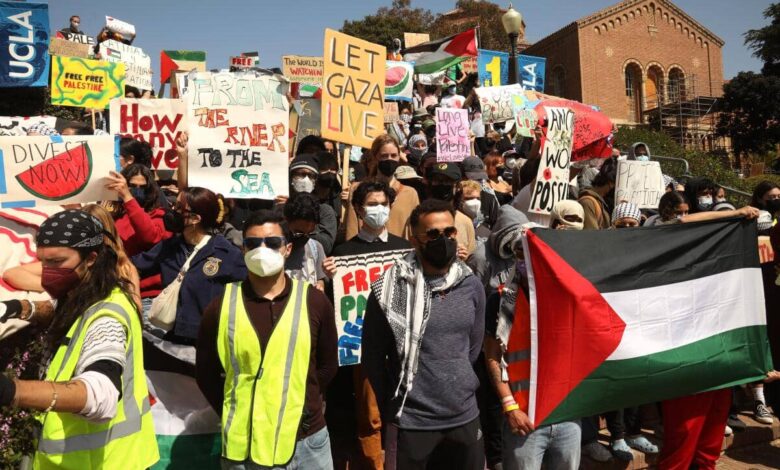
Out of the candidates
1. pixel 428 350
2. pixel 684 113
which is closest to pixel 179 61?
pixel 428 350

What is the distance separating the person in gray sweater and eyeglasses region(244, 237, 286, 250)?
553mm

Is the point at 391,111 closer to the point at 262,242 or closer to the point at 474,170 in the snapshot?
the point at 474,170

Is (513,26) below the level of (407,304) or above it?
above

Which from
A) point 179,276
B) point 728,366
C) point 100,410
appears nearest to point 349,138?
point 179,276

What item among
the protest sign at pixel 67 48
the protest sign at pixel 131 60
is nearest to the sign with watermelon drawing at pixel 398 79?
the protest sign at pixel 131 60

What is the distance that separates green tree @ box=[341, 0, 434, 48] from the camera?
121 ft

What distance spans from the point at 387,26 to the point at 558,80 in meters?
11.4

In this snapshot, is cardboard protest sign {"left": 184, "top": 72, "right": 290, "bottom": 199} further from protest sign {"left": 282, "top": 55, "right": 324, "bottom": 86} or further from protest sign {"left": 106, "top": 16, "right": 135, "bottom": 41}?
Result: protest sign {"left": 106, "top": 16, "right": 135, "bottom": 41}

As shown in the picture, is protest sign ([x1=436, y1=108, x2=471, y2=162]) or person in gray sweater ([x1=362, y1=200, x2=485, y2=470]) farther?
protest sign ([x1=436, y1=108, x2=471, y2=162])

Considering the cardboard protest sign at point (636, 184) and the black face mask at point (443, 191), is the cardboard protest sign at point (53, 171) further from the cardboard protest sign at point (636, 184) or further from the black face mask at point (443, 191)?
the cardboard protest sign at point (636, 184)

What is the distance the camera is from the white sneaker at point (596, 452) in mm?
4879

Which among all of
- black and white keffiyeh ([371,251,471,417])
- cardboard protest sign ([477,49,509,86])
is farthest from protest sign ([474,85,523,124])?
black and white keffiyeh ([371,251,471,417])

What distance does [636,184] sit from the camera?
6.65m

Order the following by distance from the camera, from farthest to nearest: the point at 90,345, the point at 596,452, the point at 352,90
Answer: the point at 352,90 < the point at 596,452 < the point at 90,345
